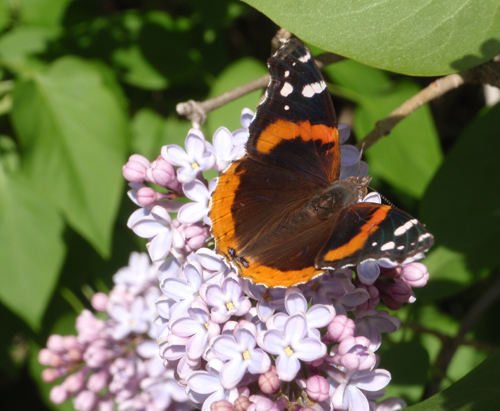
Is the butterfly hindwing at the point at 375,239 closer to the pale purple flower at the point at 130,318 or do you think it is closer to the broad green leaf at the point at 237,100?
the pale purple flower at the point at 130,318

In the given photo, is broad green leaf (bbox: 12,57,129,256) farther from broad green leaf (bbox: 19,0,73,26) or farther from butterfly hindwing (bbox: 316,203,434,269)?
butterfly hindwing (bbox: 316,203,434,269)

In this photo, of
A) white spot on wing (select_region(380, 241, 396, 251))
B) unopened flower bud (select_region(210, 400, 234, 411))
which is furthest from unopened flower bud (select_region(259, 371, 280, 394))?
white spot on wing (select_region(380, 241, 396, 251))

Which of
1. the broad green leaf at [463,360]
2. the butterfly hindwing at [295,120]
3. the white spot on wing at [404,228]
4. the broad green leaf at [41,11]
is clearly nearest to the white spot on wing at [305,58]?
the butterfly hindwing at [295,120]

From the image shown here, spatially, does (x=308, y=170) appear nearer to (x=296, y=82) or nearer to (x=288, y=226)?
(x=288, y=226)

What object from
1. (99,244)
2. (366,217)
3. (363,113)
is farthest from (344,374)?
(363,113)

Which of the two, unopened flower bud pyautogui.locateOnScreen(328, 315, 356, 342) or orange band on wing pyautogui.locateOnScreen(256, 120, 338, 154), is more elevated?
orange band on wing pyautogui.locateOnScreen(256, 120, 338, 154)

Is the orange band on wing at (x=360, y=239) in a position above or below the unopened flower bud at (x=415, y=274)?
above

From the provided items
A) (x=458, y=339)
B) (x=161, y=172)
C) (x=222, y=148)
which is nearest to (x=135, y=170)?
(x=161, y=172)
